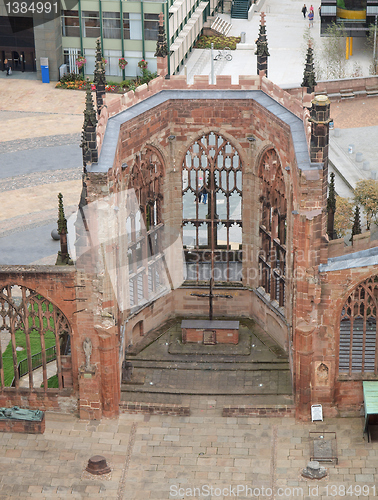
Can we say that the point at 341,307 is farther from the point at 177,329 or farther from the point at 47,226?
the point at 47,226

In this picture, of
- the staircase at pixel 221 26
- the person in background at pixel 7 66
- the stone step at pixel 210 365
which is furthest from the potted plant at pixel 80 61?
the stone step at pixel 210 365

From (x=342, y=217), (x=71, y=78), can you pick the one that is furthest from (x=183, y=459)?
(x=71, y=78)

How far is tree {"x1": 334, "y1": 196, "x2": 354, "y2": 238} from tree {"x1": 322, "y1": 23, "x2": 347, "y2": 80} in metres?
42.0

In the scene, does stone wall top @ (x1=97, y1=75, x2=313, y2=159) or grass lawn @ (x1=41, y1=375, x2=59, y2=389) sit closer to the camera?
stone wall top @ (x1=97, y1=75, x2=313, y2=159)

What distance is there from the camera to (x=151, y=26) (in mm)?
139375

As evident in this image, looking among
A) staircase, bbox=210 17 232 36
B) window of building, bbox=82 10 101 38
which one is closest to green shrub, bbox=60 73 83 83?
window of building, bbox=82 10 101 38

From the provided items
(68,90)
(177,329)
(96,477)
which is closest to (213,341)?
(177,329)

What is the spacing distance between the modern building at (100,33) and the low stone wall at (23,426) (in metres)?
73.5

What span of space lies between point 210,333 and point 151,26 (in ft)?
225

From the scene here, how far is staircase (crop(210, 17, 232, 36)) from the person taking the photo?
159 meters

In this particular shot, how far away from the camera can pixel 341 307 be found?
70.4m

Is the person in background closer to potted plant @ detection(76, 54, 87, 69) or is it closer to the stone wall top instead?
potted plant @ detection(76, 54, 87, 69)

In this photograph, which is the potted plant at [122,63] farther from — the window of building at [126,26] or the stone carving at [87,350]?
the stone carving at [87,350]

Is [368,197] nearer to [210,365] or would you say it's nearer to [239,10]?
[210,365]
